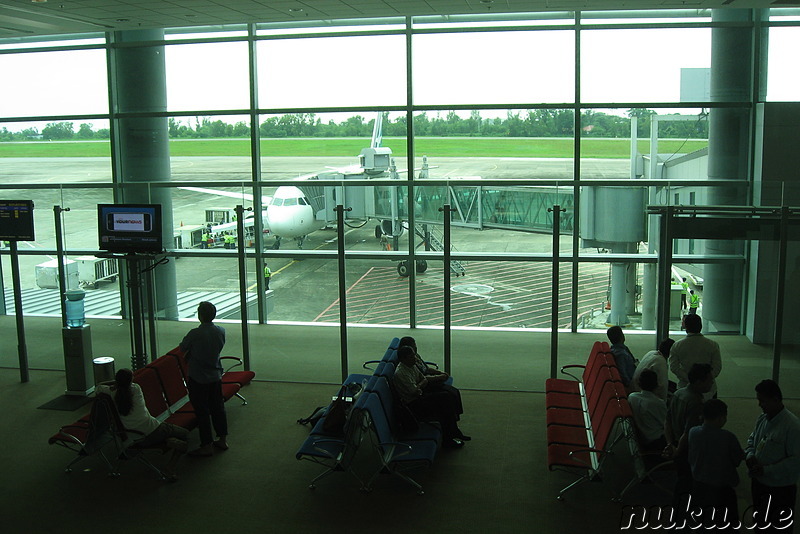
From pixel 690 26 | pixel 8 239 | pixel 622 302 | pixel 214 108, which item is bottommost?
pixel 622 302

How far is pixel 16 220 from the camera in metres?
9.41

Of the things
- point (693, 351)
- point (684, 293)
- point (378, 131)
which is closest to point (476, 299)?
point (684, 293)

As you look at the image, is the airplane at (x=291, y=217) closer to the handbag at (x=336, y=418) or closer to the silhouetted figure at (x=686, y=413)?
the handbag at (x=336, y=418)

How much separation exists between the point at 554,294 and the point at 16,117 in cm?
1006

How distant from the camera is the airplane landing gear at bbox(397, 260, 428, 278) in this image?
923 cm

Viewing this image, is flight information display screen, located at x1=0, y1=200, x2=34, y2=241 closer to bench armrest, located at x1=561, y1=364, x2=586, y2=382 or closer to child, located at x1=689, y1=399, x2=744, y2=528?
bench armrest, located at x1=561, y1=364, x2=586, y2=382

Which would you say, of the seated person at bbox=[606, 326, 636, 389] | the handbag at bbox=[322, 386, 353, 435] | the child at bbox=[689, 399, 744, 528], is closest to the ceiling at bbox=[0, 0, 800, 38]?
the seated person at bbox=[606, 326, 636, 389]

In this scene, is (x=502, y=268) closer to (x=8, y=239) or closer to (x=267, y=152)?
(x=267, y=152)

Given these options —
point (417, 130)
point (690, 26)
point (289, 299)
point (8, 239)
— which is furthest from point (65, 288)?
point (690, 26)

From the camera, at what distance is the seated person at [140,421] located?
6.38 meters

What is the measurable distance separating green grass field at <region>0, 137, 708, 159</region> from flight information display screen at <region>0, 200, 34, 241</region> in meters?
3.41

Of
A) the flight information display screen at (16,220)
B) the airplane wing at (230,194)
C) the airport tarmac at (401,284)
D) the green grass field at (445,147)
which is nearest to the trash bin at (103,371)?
the airport tarmac at (401,284)

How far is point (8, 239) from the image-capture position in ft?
31.0

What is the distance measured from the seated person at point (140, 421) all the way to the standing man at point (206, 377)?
0.37 meters
